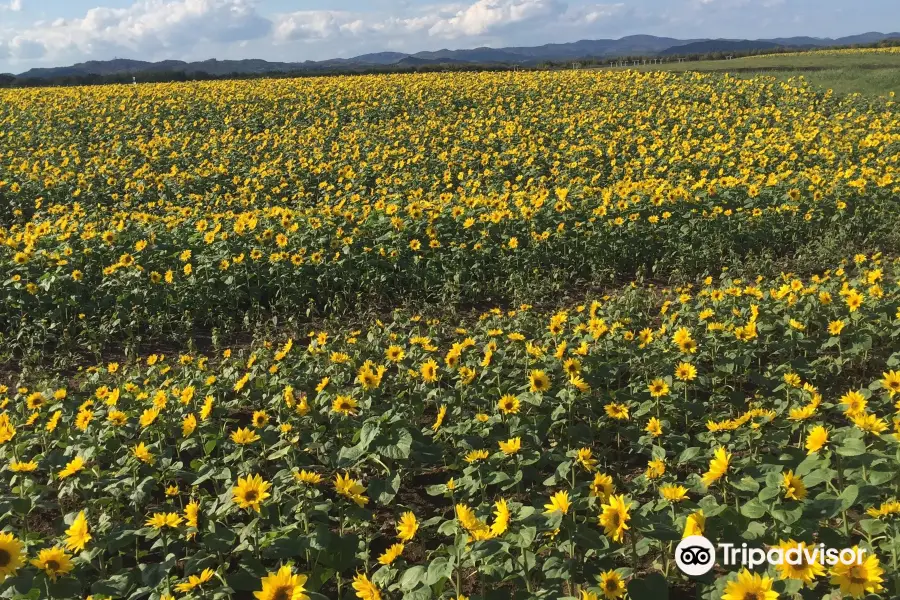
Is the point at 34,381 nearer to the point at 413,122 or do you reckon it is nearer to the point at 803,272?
the point at 803,272

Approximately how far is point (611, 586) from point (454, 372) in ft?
7.66

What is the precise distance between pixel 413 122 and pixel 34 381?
1456cm

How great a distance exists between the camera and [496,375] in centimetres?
461

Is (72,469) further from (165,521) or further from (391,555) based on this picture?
(391,555)

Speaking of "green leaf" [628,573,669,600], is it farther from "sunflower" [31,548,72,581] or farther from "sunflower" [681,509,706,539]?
"sunflower" [31,548,72,581]

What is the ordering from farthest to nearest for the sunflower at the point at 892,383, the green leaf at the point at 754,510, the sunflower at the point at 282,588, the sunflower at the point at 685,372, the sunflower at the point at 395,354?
the sunflower at the point at 395,354 → the sunflower at the point at 685,372 → the sunflower at the point at 892,383 → the green leaf at the point at 754,510 → the sunflower at the point at 282,588

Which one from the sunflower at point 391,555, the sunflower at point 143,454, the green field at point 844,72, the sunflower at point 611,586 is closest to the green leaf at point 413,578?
the sunflower at point 391,555

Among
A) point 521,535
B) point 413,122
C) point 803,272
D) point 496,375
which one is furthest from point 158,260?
point 413,122

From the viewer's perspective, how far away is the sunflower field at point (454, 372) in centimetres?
275

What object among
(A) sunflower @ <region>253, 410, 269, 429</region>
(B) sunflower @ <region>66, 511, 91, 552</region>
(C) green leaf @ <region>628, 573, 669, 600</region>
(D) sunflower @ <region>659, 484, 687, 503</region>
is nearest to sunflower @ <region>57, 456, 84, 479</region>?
(B) sunflower @ <region>66, 511, 91, 552</region>

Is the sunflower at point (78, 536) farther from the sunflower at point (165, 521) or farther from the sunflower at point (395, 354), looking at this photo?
the sunflower at point (395, 354)

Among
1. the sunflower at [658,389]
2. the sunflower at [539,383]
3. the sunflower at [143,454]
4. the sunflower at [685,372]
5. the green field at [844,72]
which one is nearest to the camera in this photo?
the sunflower at [143,454]

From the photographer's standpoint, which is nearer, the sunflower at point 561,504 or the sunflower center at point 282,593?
the sunflower center at point 282,593

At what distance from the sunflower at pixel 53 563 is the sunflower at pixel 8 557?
90mm
